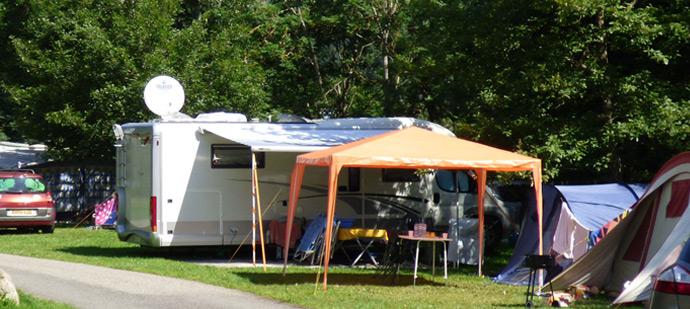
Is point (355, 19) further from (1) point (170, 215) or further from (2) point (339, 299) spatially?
(2) point (339, 299)

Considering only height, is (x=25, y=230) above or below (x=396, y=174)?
below

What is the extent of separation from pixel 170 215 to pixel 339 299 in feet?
19.0

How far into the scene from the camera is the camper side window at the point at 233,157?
64.3 feet

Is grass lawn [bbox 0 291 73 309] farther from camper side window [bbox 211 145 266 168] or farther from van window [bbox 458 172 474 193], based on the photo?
van window [bbox 458 172 474 193]

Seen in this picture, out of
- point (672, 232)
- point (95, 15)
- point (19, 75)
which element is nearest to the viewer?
point (672, 232)

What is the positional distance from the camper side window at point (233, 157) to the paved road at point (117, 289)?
3.05m

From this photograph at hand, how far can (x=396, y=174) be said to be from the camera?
20391 millimetres

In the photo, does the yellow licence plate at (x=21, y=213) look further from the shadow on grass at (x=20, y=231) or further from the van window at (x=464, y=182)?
the van window at (x=464, y=182)

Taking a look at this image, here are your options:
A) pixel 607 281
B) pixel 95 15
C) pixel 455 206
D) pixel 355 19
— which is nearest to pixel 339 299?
pixel 607 281

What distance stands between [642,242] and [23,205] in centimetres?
1647

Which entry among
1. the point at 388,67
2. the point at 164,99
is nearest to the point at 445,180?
the point at 164,99

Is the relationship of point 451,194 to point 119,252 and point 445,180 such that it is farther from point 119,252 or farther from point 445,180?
point 119,252

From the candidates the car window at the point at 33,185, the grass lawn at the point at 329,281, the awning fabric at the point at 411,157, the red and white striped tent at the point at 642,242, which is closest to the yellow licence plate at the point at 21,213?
the car window at the point at 33,185

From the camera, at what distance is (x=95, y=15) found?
3009 centimetres
